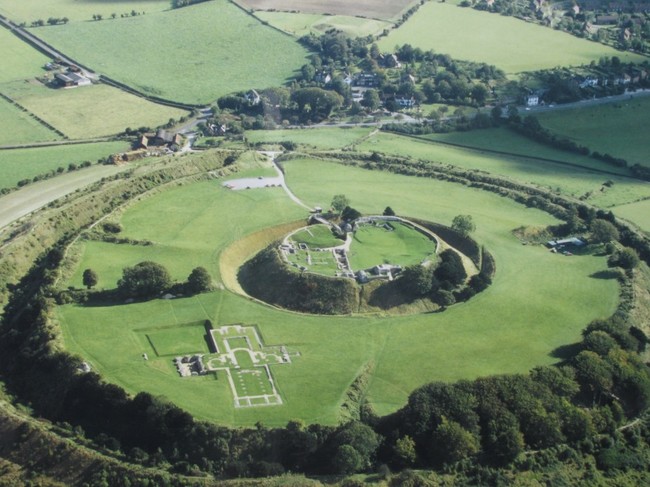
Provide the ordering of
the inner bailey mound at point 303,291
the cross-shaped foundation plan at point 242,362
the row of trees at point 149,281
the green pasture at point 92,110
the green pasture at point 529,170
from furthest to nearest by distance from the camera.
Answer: the green pasture at point 92,110 → the green pasture at point 529,170 → the inner bailey mound at point 303,291 → the row of trees at point 149,281 → the cross-shaped foundation plan at point 242,362

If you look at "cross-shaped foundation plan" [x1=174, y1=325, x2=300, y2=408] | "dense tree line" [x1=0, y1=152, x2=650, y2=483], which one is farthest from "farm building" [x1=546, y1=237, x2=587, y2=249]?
"cross-shaped foundation plan" [x1=174, y1=325, x2=300, y2=408]

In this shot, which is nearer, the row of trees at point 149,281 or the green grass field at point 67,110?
the row of trees at point 149,281

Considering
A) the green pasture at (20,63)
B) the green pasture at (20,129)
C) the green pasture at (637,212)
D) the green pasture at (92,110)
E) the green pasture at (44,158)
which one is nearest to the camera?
the green pasture at (637,212)

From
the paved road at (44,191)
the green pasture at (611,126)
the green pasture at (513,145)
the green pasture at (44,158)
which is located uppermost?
the green pasture at (611,126)

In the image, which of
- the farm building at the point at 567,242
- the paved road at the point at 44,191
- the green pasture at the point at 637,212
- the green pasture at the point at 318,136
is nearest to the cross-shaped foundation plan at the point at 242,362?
the paved road at the point at 44,191

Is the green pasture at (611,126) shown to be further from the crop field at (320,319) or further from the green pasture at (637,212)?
the crop field at (320,319)

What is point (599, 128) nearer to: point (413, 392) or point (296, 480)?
point (413, 392)

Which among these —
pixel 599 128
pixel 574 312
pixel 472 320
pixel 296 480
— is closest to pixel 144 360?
pixel 296 480
